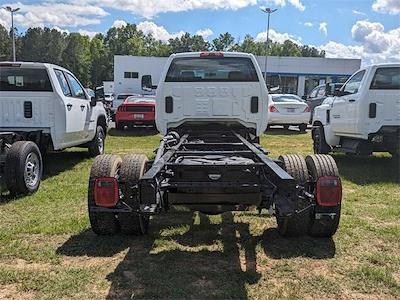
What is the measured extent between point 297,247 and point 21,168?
12.8 feet

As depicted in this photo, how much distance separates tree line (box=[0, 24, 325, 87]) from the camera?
307 ft

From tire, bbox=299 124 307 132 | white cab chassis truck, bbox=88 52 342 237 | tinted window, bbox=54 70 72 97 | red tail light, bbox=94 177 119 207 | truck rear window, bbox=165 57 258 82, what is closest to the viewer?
white cab chassis truck, bbox=88 52 342 237

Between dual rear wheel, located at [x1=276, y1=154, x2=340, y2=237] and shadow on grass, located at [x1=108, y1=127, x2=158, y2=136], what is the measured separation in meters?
11.8

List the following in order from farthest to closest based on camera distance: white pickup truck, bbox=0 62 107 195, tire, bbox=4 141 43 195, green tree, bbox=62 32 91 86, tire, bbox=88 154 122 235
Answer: green tree, bbox=62 32 91 86, white pickup truck, bbox=0 62 107 195, tire, bbox=4 141 43 195, tire, bbox=88 154 122 235

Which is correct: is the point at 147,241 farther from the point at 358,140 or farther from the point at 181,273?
the point at 358,140

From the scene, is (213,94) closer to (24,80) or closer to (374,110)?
(374,110)

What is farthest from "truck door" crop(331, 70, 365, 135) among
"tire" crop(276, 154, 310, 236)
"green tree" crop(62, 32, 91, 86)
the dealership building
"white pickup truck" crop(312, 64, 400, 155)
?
"green tree" crop(62, 32, 91, 86)

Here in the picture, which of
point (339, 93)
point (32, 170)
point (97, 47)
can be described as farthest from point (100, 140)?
point (97, 47)

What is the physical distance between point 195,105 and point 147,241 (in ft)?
10.4

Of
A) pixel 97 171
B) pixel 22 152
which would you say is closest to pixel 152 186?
pixel 97 171

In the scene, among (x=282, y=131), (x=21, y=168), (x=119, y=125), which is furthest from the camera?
(x=282, y=131)

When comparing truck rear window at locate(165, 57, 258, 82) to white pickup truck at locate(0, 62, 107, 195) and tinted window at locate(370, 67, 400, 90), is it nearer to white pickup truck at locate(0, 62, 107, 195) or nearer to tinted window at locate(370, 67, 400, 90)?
white pickup truck at locate(0, 62, 107, 195)

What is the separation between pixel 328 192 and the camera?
14.6 feet

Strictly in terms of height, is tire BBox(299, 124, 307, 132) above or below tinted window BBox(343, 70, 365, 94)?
below
